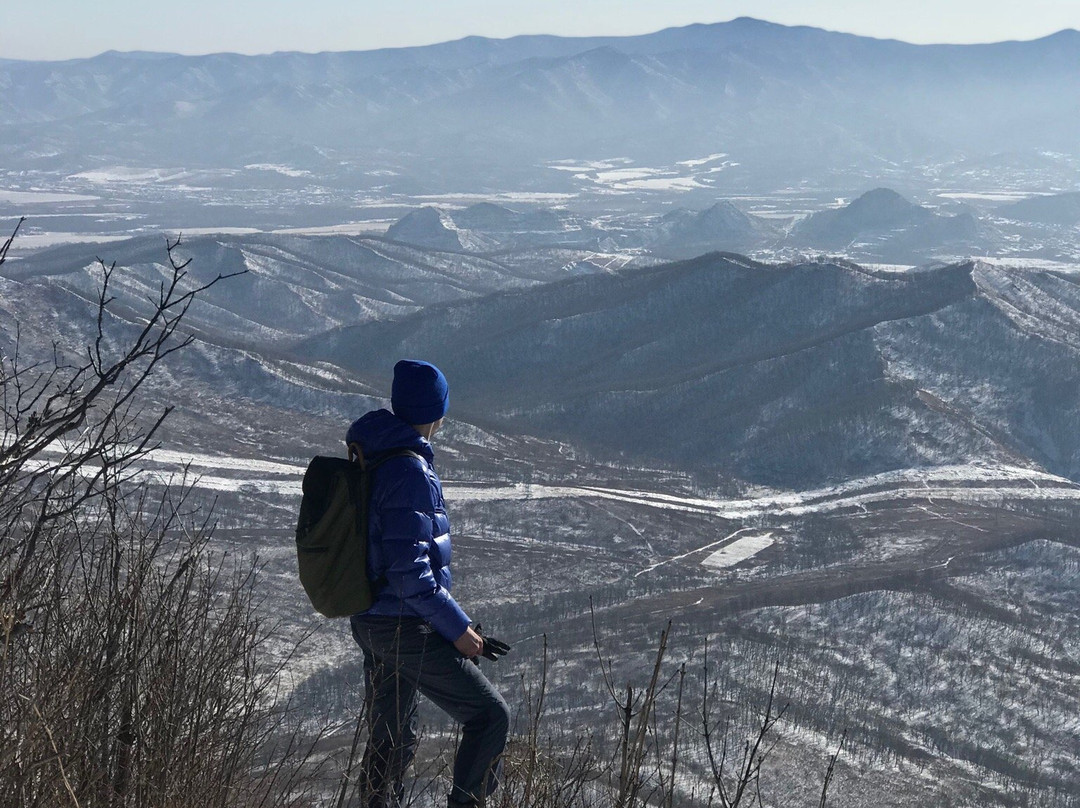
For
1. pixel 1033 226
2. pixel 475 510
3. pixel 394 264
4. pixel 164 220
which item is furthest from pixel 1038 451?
pixel 164 220

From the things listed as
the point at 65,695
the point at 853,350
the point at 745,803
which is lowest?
the point at 745,803

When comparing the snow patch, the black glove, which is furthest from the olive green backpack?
the snow patch

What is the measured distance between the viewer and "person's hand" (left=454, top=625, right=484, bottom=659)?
19.8 ft

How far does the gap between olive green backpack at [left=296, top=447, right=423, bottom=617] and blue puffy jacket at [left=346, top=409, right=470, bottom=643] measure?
0.06 meters

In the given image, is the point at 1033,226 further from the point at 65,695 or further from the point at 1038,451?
the point at 65,695

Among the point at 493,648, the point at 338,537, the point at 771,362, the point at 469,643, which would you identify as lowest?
the point at 771,362

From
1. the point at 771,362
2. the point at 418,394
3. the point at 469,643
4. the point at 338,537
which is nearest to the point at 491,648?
the point at 469,643

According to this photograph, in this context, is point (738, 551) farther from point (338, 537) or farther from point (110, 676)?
point (110, 676)

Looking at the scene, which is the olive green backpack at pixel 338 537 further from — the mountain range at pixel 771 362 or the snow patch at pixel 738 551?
the mountain range at pixel 771 362

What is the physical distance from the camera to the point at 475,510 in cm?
5122

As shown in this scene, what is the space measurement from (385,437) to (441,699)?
1433 millimetres

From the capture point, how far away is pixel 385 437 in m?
6.19

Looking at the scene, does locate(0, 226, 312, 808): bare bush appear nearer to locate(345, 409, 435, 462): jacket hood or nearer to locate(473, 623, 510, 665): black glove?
locate(345, 409, 435, 462): jacket hood

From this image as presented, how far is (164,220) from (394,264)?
76.3m
